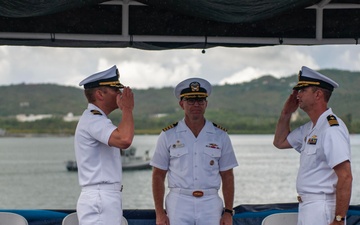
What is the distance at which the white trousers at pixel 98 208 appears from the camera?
4.54 m

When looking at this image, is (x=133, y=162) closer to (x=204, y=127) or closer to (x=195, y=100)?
(x=204, y=127)

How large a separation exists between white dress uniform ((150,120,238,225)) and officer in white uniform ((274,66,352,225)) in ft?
1.97

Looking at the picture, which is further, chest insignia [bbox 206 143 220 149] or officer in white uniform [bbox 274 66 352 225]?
chest insignia [bbox 206 143 220 149]

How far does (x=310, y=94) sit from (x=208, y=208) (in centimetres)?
95

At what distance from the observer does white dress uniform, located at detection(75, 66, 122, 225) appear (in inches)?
179

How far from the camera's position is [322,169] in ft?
15.4

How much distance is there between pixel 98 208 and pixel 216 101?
277 ft

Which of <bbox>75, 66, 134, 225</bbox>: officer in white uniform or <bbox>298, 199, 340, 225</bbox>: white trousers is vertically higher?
<bbox>75, 66, 134, 225</bbox>: officer in white uniform

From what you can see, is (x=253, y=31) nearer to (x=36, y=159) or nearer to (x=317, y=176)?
(x=317, y=176)

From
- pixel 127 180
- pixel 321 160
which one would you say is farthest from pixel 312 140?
pixel 127 180

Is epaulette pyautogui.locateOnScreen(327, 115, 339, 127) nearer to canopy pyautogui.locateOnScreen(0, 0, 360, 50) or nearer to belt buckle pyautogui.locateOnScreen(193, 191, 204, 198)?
belt buckle pyautogui.locateOnScreen(193, 191, 204, 198)

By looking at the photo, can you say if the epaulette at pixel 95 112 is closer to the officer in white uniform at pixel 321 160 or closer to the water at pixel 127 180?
the officer in white uniform at pixel 321 160

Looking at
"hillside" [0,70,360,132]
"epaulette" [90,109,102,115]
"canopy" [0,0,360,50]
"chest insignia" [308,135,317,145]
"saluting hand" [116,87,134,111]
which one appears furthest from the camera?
"hillside" [0,70,360,132]

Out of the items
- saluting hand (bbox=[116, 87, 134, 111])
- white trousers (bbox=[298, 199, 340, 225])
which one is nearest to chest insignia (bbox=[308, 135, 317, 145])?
white trousers (bbox=[298, 199, 340, 225])
